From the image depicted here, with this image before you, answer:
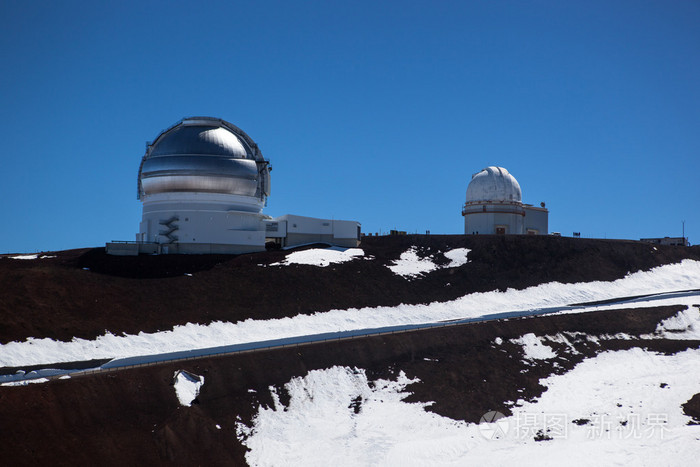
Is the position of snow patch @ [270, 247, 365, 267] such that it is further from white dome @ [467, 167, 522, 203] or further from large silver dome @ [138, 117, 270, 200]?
white dome @ [467, 167, 522, 203]

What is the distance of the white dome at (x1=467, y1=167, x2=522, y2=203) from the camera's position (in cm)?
6856

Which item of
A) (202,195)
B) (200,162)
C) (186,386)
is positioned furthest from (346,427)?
(200,162)

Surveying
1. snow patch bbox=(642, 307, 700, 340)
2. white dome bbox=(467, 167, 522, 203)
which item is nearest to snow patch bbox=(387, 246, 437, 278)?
white dome bbox=(467, 167, 522, 203)

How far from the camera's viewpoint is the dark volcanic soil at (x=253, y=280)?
34375 mm

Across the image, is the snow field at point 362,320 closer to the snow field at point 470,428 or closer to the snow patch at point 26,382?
the snow patch at point 26,382

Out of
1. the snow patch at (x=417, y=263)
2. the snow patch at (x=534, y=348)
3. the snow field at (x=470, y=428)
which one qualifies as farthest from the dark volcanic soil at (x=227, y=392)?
the snow patch at (x=417, y=263)

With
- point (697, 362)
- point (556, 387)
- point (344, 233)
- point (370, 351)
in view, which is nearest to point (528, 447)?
point (556, 387)

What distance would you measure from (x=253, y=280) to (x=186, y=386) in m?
18.5

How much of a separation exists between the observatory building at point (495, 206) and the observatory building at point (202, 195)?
23336 mm

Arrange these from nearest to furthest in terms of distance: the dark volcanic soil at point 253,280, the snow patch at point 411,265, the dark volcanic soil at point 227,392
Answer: the dark volcanic soil at point 227,392
the dark volcanic soil at point 253,280
the snow patch at point 411,265

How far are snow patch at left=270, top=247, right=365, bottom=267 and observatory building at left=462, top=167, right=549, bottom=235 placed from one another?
59.6 ft

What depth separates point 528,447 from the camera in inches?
1056

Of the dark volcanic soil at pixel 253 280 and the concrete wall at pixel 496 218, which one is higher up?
the concrete wall at pixel 496 218

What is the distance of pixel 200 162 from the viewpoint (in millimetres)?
52500
